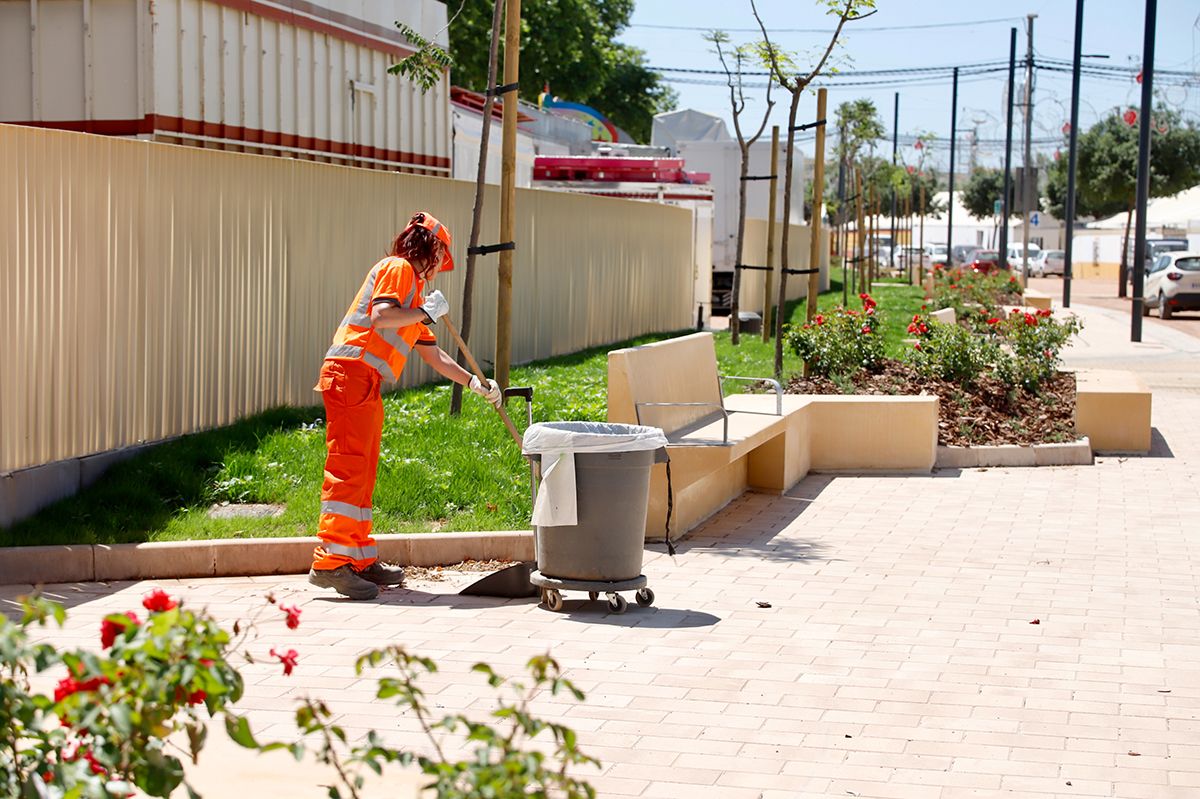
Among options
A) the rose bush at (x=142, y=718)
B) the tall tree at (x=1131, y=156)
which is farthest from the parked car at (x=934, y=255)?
the rose bush at (x=142, y=718)

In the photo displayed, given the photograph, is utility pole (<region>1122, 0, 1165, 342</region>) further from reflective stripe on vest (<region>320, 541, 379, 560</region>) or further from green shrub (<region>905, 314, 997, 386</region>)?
reflective stripe on vest (<region>320, 541, 379, 560</region>)

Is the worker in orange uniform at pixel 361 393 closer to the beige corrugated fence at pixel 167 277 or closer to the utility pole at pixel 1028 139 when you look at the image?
the beige corrugated fence at pixel 167 277

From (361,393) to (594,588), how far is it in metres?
1.45

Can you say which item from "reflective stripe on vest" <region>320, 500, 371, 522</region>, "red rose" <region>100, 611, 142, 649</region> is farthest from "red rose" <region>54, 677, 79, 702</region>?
"reflective stripe on vest" <region>320, 500, 371, 522</region>

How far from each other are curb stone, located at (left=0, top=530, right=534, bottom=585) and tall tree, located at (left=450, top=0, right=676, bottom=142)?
3334 cm

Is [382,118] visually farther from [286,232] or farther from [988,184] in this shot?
[988,184]

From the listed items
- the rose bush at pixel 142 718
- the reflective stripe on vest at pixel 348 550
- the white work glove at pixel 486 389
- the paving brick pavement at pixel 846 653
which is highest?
the white work glove at pixel 486 389

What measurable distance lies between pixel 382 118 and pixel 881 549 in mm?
8981

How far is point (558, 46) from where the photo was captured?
1804 inches

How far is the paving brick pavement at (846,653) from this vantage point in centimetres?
502

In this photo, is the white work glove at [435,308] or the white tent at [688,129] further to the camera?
the white tent at [688,129]

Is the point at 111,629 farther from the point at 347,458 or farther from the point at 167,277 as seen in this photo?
the point at 167,277

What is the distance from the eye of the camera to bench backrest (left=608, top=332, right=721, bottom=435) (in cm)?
893

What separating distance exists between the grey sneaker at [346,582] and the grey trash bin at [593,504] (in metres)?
0.82
